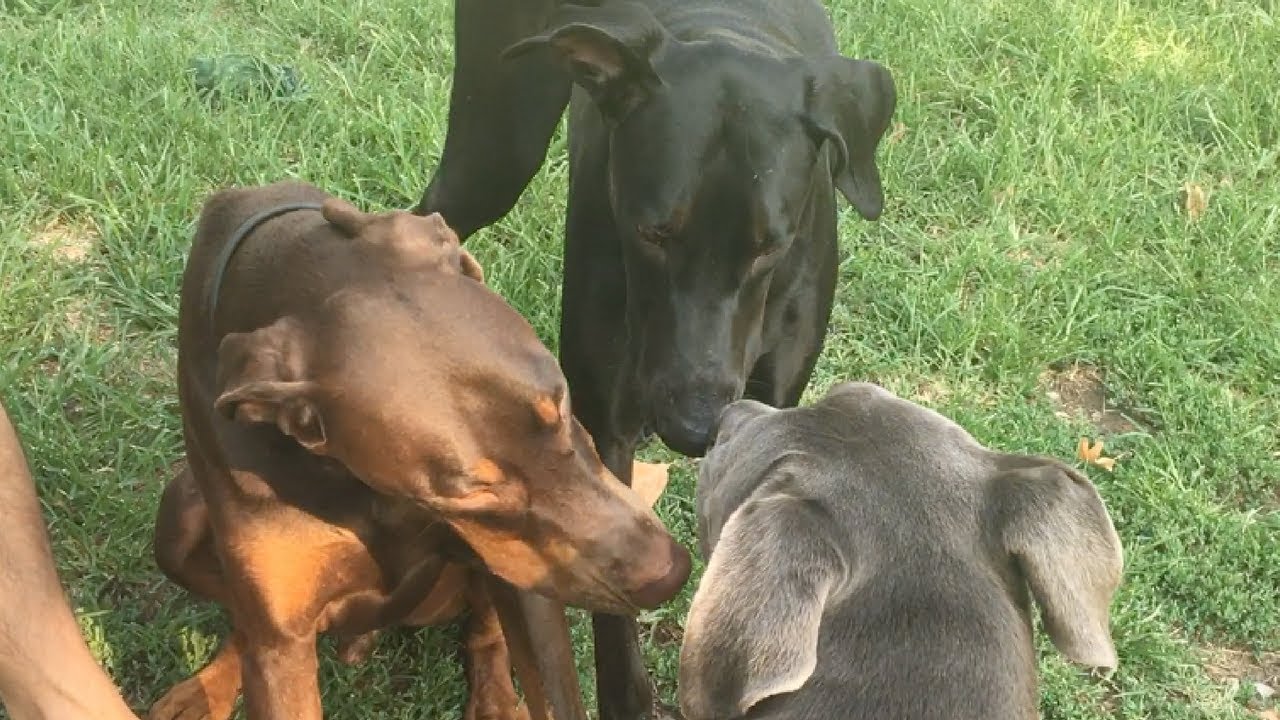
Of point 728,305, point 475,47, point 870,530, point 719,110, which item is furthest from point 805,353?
point 475,47

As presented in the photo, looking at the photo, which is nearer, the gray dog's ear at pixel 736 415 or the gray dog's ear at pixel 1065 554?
the gray dog's ear at pixel 1065 554

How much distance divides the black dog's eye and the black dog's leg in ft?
2.98

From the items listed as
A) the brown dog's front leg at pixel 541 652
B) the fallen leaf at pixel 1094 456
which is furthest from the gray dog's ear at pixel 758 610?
the fallen leaf at pixel 1094 456

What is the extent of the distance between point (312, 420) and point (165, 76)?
331cm

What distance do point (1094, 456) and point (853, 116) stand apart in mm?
1542

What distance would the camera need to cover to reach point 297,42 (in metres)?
5.54

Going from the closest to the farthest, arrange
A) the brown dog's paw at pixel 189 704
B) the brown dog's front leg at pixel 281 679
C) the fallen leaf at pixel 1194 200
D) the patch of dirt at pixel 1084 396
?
the brown dog's front leg at pixel 281 679 → the brown dog's paw at pixel 189 704 → the patch of dirt at pixel 1084 396 → the fallen leaf at pixel 1194 200

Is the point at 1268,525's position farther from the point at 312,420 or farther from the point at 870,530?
the point at 312,420

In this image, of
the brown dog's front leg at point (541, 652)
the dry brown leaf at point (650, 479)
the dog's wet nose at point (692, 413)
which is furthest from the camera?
the dry brown leaf at point (650, 479)

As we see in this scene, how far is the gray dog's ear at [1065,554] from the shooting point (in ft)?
7.54

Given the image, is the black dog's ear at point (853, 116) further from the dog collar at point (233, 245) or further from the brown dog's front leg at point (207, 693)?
the brown dog's front leg at point (207, 693)

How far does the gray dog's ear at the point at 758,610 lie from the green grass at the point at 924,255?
145 cm

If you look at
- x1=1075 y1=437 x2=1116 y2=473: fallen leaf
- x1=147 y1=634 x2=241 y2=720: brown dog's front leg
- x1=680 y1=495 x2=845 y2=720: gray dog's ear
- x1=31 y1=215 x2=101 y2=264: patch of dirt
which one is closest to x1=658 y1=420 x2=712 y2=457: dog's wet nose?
x1=680 y1=495 x2=845 y2=720: gray dog's ear

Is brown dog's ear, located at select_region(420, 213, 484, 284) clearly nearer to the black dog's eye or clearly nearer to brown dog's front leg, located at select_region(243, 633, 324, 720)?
A: the black dog's eye
